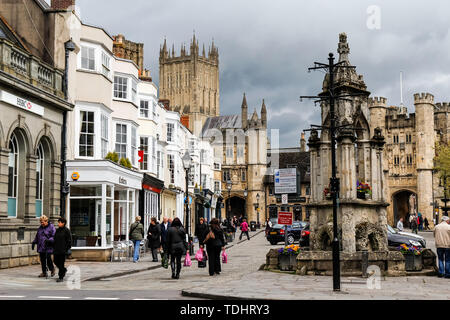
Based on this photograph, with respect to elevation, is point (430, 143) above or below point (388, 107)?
below

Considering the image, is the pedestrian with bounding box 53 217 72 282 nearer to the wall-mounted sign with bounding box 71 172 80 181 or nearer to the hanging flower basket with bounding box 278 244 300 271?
the hanging flower basket with bounding box 278 244 300 271

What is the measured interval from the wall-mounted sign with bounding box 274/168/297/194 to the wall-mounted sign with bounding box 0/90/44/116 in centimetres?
1153

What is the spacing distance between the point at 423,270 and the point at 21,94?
46.0 feet

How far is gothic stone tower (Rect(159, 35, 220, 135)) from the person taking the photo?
146 meters

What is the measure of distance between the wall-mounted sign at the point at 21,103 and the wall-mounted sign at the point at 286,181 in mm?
11530

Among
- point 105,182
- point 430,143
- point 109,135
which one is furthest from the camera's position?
point 430,143

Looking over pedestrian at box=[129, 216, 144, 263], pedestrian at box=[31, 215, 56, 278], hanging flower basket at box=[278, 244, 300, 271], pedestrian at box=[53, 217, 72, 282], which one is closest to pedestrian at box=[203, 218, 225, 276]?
hanging flower basket at box=[278, 244, 300, 271]

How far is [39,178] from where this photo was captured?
876 inches

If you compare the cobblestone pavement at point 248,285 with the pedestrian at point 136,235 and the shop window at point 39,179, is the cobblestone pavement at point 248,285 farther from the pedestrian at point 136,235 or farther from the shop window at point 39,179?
the pedestrian at point 136,235

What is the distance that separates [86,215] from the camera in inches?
987

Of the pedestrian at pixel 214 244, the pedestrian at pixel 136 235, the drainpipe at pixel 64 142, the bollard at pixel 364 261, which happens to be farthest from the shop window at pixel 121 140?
the bollard at pixel 364 261
